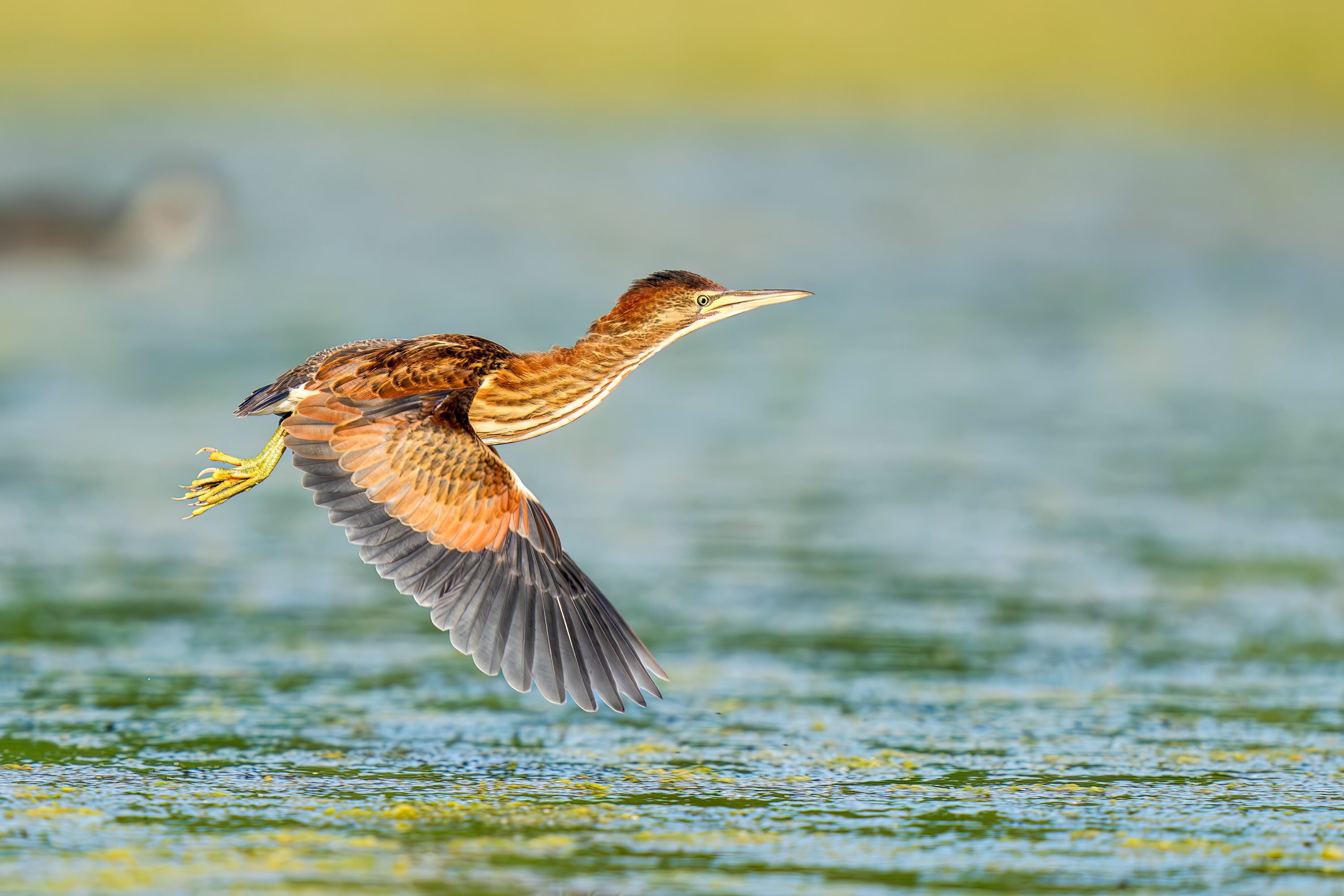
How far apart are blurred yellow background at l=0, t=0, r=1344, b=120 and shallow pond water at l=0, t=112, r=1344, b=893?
121 cm

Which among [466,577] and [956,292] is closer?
[466,577]

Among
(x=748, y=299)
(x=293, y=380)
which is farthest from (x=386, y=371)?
(x=748, y=299)

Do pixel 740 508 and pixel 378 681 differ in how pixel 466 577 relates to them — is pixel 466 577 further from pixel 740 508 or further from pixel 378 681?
pixel 740 508

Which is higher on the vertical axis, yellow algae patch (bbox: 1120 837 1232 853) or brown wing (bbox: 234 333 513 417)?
brown wing (bbox: 234 333 513 417)

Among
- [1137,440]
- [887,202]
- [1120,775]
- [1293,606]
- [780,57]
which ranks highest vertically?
[780,57]

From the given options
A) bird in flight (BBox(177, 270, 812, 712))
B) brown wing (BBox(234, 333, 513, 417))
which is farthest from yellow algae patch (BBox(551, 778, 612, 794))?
brown wing (BBox(234, 333, 513, 417))

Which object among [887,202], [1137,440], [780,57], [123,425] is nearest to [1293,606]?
[1137,440]

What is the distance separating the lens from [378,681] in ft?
30.0

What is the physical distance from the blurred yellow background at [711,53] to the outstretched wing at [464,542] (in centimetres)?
1866

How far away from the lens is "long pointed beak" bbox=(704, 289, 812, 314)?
A: 7.50 meters

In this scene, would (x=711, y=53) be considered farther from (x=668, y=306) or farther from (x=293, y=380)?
(x=293, y=380)

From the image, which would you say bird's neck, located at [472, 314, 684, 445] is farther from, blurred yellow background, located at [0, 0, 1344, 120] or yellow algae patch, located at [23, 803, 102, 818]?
blurred yellow background, located at [0, 0, 1344, 120]

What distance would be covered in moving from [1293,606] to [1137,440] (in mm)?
4478

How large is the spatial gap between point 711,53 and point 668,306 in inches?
766
